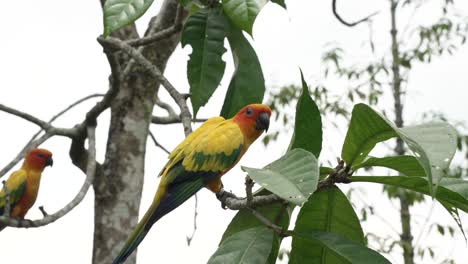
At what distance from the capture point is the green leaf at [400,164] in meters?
1.54

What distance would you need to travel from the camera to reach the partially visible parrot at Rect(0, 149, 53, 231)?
560 cm

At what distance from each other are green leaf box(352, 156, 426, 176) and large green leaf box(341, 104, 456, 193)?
22 mm

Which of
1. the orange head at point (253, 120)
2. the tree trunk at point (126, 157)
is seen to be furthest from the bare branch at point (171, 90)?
the tree trunk at point (126, 157)

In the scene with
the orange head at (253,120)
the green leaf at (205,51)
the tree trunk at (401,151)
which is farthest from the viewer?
the tree trunk at (401,151)

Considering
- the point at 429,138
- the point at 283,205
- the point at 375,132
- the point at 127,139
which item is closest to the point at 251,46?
the point at 283,205

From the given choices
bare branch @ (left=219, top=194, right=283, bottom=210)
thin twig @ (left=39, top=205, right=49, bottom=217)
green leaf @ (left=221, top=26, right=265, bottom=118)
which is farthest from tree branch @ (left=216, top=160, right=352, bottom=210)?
thin twig @ (left=39, top=205, right=49, bottom=217)

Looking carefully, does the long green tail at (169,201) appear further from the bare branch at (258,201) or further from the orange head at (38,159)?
the orange head at (38,159)

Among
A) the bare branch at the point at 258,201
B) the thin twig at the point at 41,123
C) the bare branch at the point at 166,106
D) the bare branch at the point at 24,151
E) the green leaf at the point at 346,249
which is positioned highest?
the bare branch at the point at 166,106

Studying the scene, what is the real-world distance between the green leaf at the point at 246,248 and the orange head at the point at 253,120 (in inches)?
39.0

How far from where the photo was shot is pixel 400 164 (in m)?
1.55

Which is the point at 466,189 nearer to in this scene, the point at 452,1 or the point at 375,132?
the point at 375,132

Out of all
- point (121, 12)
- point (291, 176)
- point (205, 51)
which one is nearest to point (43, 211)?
point (205, 51)

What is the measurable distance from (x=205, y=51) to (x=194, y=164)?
1.26ft

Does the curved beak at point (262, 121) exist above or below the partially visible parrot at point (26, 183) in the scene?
above
